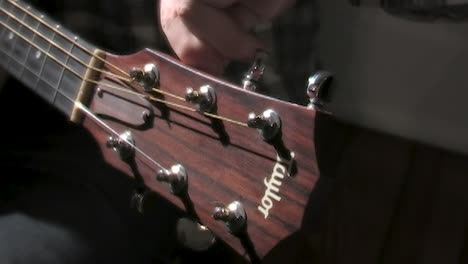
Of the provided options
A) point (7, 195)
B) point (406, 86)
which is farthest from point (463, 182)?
point (7, 195)

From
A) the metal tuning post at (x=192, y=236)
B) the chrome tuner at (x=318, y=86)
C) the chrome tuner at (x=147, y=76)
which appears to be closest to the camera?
the chrome tuner at (x=318, y=86)

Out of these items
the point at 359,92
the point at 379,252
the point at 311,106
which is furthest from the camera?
the point at 359,92

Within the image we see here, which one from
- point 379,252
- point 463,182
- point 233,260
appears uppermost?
point 463,182

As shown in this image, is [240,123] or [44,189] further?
[44,189]

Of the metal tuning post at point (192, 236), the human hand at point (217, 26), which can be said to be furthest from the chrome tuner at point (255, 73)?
the metal tuning post at point (192, 236)

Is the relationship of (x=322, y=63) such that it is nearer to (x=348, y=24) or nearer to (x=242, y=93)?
(x=348, y=24)

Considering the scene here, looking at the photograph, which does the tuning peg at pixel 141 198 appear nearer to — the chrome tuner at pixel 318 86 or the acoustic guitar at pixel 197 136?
the acoustic guitar at pixel 197 136
